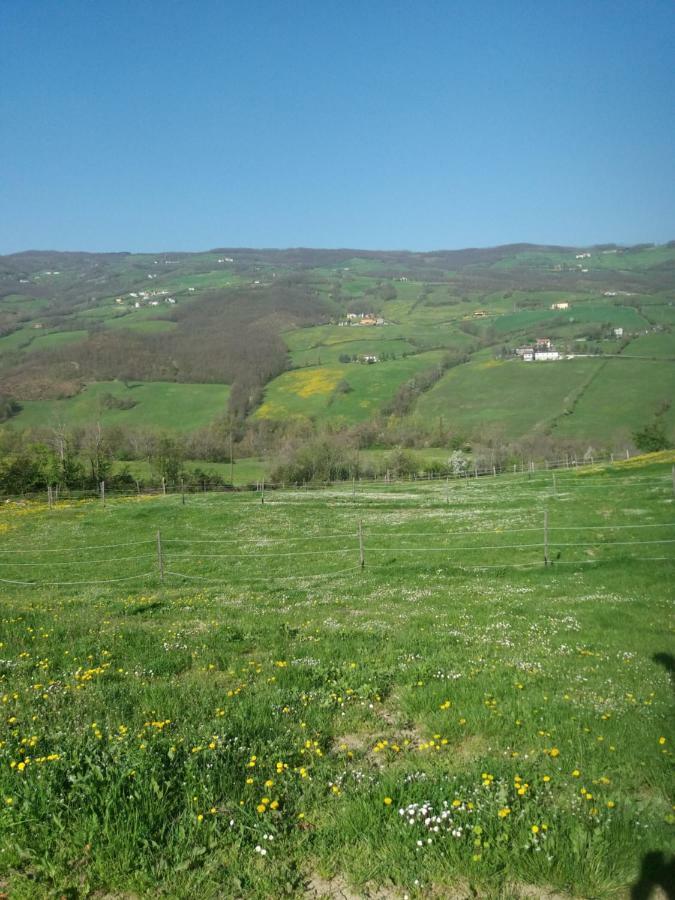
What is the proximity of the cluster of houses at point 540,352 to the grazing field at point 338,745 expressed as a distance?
113936mm

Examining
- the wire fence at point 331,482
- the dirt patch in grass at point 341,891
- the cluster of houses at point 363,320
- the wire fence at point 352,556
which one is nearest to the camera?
the dirt patch in grass at point 341,891

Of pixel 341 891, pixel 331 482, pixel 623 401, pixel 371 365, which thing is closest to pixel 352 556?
pixel 341 891

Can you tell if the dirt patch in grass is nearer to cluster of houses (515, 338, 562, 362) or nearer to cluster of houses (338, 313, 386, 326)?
cluster of houses (515, 338, 562, 362)

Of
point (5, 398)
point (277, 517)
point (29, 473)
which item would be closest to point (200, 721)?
point (277, 517)

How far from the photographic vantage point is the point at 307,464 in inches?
3255

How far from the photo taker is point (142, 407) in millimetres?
112875

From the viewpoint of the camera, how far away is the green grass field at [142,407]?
104938 mm

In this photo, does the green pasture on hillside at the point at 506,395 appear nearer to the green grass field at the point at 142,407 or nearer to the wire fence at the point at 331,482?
the wire fence at the point at 331,482

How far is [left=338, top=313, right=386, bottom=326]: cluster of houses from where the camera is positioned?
6875 inches

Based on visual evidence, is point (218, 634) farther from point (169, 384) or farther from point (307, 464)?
point (169, 384)

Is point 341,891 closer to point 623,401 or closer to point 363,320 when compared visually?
point 623,401

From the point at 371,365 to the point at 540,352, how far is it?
122 ft

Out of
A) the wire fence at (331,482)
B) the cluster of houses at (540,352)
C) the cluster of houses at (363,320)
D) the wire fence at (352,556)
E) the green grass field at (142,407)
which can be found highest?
the cluster of houses at (363,320)

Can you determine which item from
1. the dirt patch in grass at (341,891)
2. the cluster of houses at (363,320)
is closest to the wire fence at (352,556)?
the dirt patch in grass at (341,891)
